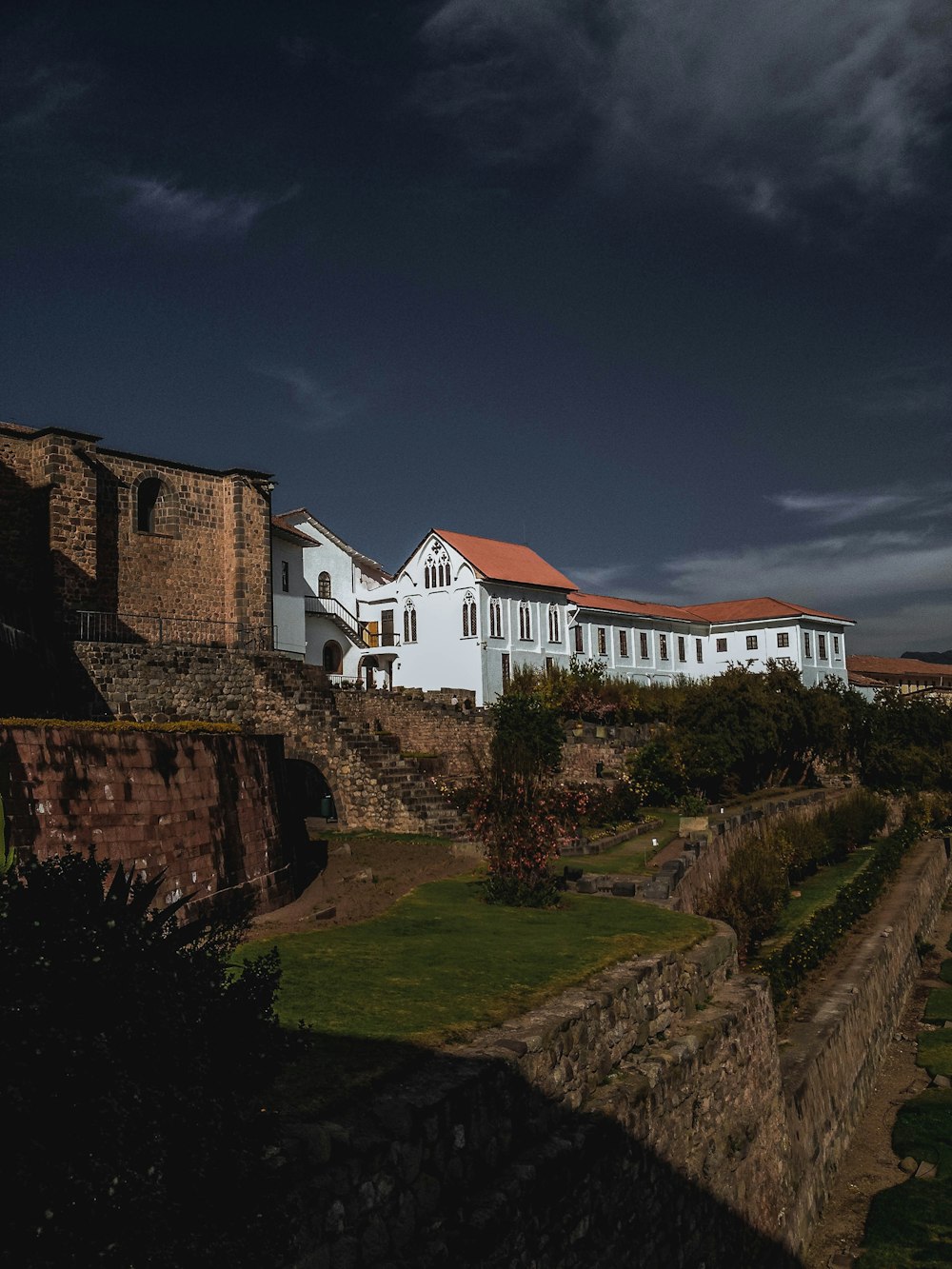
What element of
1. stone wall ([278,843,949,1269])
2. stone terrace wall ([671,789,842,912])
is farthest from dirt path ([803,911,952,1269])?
stone terrace wall ([671,789,842,912])

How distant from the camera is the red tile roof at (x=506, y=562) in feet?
156

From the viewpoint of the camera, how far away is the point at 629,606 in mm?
59062

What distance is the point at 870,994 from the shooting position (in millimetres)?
17375

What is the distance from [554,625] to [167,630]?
78.5ft

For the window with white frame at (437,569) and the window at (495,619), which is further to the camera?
the window with white frame at (437,569)

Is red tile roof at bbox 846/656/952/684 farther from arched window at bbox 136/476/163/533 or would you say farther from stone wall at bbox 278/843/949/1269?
stone wall at bbox 278/843/949/1269

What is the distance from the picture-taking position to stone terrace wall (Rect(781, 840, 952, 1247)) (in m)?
12.2

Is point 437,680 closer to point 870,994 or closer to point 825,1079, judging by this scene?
point 870,994

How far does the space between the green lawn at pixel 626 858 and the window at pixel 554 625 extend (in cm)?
2439

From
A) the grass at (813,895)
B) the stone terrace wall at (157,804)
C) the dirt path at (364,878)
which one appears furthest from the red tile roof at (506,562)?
the stone terrace wall at (157,804)

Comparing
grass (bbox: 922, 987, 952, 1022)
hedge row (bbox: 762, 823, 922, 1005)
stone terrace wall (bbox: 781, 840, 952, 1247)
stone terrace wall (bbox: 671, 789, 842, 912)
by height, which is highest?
stone terrace wall (bbox: 671, 789, 842, 912)

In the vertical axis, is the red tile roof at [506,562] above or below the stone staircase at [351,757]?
above

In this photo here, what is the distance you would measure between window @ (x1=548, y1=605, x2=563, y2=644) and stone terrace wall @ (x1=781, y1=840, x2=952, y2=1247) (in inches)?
1107

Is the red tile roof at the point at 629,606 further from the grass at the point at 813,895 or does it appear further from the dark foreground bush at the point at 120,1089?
the dark foreground bush at the point at 120,1089
